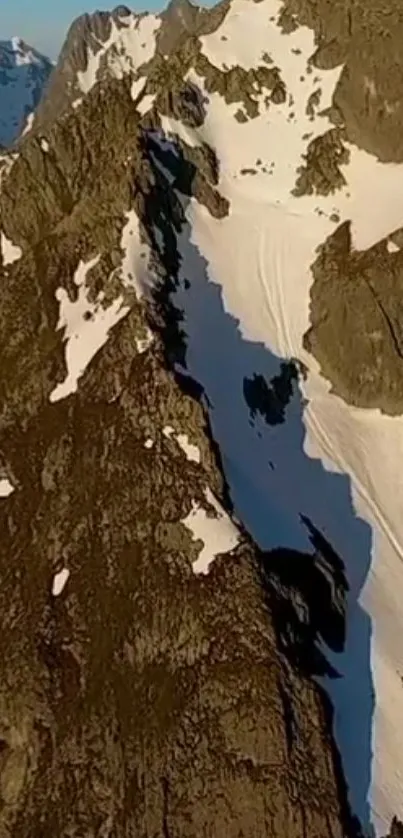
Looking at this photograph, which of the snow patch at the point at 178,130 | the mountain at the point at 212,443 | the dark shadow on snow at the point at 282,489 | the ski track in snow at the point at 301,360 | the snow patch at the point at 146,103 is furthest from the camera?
the snow patch at the point at 146,103

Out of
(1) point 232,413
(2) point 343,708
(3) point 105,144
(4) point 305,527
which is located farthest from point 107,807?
(3) point 105,144

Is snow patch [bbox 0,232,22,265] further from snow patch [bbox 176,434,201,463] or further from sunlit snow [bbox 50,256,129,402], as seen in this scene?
snow patch [bbox 176,434,201,463]

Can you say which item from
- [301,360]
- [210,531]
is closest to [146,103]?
[301,360]

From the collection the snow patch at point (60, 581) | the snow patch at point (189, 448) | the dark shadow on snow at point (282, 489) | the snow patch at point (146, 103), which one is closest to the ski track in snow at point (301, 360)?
the dark shadow on snow at point (282, 489)

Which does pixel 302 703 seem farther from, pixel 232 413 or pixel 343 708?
pixel 232 413

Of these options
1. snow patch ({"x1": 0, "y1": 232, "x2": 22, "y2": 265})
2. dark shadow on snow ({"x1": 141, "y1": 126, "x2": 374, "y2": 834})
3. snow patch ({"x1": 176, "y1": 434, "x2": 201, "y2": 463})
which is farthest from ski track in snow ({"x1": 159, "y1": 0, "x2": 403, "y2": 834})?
snow patch ({"x1": 0, "y1": 232, "x2": 22, "y2": 265})

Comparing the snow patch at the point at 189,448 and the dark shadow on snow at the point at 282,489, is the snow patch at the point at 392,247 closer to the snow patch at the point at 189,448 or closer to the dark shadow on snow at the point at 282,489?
the dark shadow on snow at the point at 282,489
